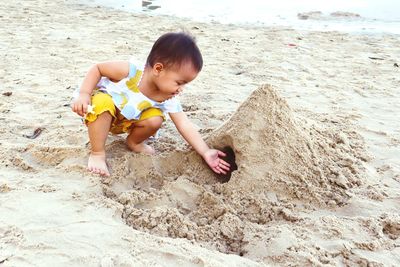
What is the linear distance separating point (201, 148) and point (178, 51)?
0.57 m

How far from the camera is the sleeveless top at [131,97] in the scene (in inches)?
103

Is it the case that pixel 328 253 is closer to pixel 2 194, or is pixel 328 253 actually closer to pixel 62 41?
pixel 2 194

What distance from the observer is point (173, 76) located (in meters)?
2.46

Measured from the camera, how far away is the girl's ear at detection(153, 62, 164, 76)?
2.46 meters

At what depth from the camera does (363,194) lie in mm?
2465

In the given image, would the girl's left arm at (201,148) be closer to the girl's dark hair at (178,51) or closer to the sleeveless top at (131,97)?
Result: the sleeveless top at (131,97)

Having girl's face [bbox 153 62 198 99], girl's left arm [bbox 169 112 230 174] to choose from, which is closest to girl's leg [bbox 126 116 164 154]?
girl's left arm [bbox 169 112 230 174]

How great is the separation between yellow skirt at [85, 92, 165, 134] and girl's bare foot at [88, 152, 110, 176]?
0.19 metres

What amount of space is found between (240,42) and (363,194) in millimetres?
3868

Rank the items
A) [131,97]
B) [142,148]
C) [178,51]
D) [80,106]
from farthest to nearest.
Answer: [142,148]
[131,97]
[80,106]
[178,51]

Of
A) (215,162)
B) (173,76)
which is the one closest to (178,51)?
(173,76)

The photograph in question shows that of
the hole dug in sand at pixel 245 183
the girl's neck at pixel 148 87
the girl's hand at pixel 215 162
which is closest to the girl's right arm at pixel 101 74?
the girl's neck at pixel 148 87

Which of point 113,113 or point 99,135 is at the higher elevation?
point 113,113

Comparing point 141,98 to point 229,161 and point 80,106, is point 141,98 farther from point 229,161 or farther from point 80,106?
point 229,161
